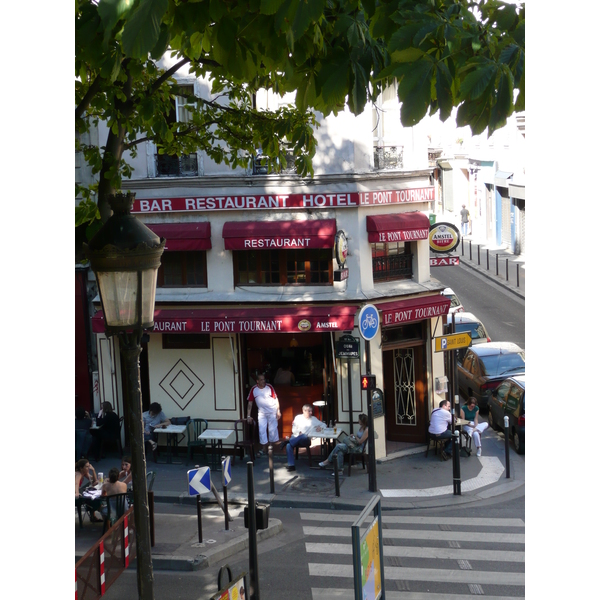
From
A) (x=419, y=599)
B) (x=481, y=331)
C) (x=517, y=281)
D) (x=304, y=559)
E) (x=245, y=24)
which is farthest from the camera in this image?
(x=517, y=281)

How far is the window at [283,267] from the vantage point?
54.7 feet

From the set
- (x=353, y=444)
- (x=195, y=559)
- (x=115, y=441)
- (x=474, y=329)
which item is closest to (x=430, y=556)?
(x=195, y=559)

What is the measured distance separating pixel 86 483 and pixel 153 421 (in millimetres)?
3677

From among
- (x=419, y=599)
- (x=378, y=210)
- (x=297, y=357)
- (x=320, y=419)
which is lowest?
(x=419, y=599)

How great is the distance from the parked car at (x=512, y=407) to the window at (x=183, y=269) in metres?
6.55

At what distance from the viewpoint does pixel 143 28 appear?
394cm

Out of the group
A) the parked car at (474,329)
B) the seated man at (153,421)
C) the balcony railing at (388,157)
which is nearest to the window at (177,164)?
the balcony railing at (388,157)

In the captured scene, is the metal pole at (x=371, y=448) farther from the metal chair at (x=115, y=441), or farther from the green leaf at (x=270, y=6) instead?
the green leaf at (x=270, y=6)

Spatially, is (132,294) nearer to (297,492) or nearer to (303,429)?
(297,492)

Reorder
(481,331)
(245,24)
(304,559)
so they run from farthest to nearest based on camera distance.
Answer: (481,331), (304,559), (245,24)

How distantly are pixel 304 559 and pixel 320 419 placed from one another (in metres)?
5.24
